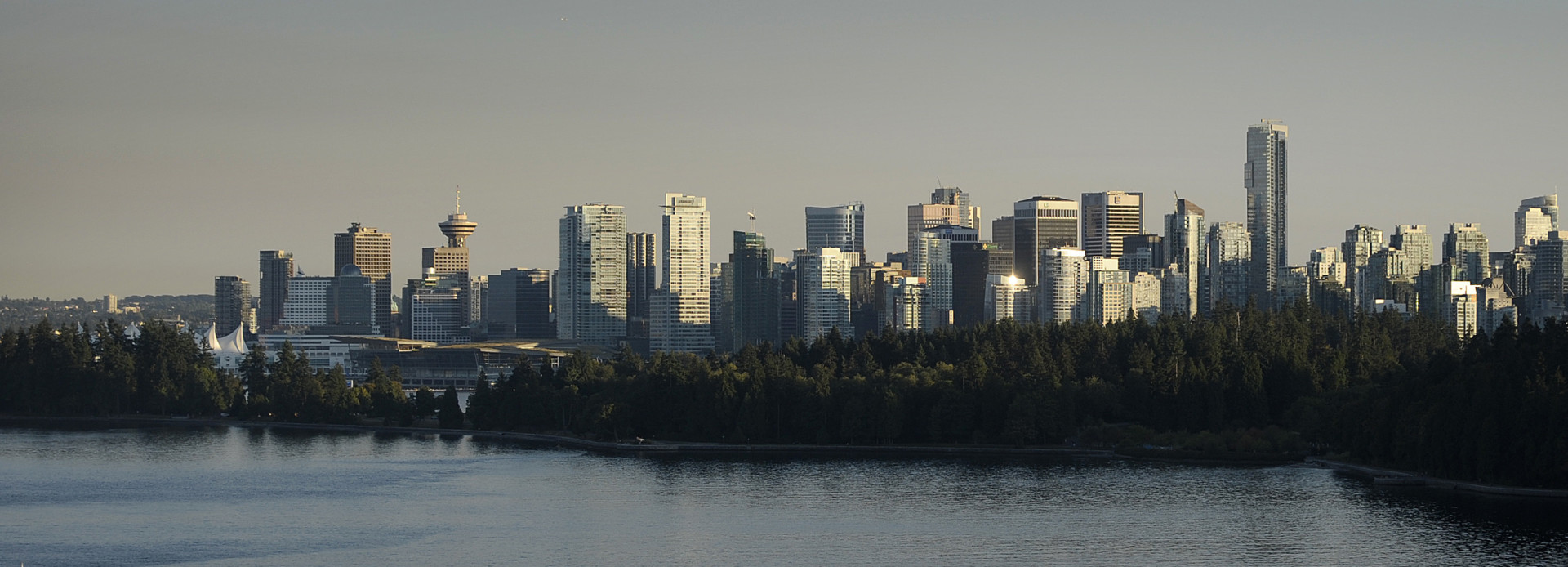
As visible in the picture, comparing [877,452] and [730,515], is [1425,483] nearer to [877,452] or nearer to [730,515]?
[730,515]

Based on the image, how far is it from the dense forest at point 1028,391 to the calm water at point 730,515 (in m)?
3.58

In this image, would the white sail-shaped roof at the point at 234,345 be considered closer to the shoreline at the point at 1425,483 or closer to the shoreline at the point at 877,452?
the shoreline at the point at 877,452

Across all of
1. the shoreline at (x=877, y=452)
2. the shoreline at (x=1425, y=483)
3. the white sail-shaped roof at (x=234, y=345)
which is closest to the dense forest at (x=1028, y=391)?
the shoreline at (x=1425, y=483)

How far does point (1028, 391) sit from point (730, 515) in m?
27.9

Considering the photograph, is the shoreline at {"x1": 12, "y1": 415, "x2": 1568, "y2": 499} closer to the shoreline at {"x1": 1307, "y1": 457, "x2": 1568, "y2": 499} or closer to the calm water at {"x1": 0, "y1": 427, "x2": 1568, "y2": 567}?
the shoreline at {"x1": 1307, "y1": 457, "x2": 1568, "y2": 499}

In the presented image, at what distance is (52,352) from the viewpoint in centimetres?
11544

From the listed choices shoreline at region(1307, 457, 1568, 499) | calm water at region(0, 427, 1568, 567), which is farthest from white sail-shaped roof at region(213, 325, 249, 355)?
shoreline at region(1307, 457, 1568, 499)

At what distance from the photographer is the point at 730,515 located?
61094 millimetres

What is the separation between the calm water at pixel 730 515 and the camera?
52.2 meters

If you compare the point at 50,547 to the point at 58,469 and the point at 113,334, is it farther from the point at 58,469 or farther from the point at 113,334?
the point at 113,334

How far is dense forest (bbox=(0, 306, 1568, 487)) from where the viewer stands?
65.5 m

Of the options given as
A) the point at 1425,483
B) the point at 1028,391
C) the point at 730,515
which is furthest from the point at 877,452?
the point at 1425,483

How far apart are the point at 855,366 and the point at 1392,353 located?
27257mm

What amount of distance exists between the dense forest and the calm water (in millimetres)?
3580
